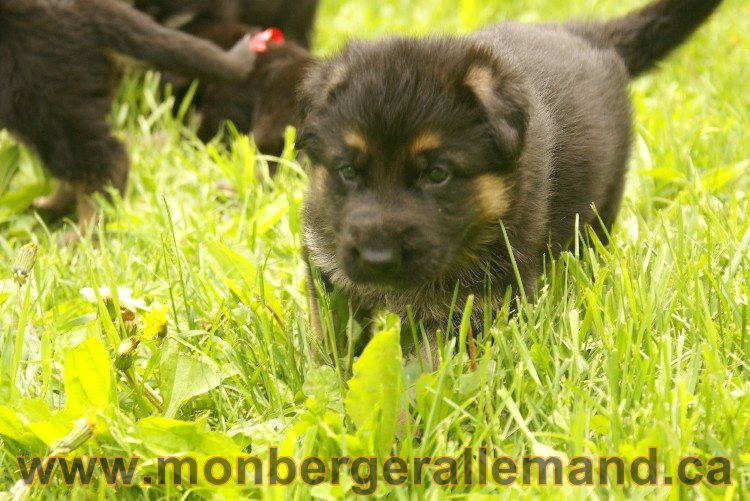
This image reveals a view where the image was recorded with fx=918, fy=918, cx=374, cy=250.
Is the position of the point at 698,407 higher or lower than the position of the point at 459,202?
lower

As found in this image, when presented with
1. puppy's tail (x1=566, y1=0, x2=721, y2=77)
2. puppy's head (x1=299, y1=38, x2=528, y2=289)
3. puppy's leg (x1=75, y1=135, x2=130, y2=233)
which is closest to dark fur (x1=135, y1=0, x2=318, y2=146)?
puppy's leg (x1=75, y1=135, x2=130, y2=233)

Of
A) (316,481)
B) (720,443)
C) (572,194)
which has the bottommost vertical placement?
(316,481)

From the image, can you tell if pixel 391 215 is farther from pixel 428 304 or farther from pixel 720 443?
pixel 720 443

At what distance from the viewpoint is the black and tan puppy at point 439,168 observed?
227 centimetres

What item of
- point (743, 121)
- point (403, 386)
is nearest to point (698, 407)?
point (403, 386)

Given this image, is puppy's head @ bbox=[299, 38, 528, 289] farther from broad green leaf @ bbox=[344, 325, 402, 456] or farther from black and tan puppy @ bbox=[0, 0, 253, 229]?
black and tan puppy @ bbox=[0, 0, 253, 229]

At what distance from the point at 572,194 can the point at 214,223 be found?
143cm

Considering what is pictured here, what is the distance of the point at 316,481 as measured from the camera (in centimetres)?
204

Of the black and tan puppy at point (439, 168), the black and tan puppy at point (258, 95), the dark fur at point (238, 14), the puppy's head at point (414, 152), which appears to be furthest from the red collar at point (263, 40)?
the puppy's head at point (414, 152)

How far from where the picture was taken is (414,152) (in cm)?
227

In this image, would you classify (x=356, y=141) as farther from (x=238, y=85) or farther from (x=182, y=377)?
(x=238, y=85)

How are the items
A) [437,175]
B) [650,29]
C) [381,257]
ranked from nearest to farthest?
[381,257] → [437,175] → [650,29]

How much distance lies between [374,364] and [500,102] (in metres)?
0.75

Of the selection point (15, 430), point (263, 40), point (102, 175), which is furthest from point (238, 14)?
point (15, 430)
